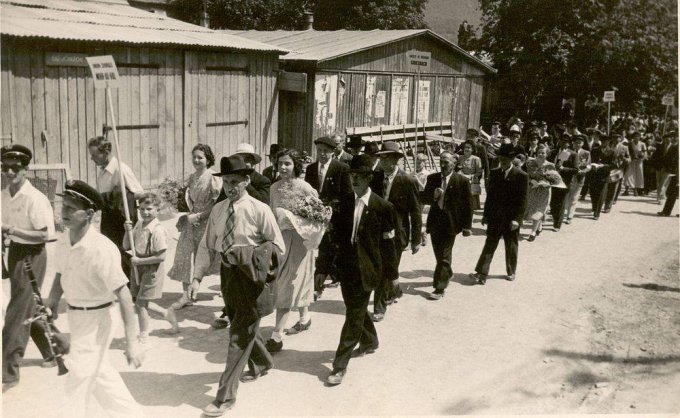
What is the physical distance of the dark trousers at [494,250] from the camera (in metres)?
9.05

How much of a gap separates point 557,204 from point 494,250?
4.01 m

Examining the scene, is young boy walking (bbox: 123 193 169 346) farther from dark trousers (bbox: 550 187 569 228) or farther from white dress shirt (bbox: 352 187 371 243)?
dark trousers (bbox: 550 187 569 228)

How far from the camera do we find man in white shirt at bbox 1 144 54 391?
5.18 meters

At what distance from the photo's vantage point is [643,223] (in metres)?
13.9

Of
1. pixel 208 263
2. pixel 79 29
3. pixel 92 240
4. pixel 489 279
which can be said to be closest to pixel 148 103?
pixel 79 29

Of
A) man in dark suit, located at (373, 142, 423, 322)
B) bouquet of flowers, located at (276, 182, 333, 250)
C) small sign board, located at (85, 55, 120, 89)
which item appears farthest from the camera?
man in dark suit, located at (373, 142, 423, 322)

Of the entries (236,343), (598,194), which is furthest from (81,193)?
(598,194)

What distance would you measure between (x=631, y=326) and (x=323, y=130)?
965 centimetres

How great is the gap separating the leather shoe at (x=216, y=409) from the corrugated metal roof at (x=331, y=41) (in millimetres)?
10898

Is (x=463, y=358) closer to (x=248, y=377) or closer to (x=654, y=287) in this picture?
(x=248, y=377)

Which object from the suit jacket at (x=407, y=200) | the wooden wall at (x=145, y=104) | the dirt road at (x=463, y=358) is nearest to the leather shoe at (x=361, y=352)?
the dirt road at (x=463, y=358)

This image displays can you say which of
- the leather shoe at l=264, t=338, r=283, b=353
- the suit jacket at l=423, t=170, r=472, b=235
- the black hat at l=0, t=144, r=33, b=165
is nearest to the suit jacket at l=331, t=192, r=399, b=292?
the leather shoe at l=264, t=338, r=283, b=353

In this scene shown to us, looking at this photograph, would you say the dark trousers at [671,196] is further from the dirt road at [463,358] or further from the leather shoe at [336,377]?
the leather shoe at [336,377]

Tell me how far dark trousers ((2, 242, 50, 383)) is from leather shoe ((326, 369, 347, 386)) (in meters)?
2.40
